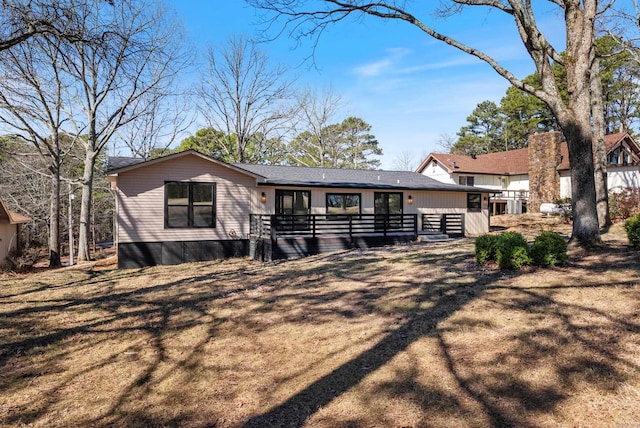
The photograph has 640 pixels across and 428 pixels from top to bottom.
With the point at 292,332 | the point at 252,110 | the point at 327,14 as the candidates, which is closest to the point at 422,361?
the point at 292,332

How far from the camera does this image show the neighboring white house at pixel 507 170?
24.8 metres

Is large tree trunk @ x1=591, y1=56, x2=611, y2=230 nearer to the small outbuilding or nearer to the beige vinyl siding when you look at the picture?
the beige vinyl siding

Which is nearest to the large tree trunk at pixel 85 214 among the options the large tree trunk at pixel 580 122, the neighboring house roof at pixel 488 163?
the large tree trunk at pixel 580 122

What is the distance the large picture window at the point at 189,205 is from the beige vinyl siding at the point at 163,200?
15 centimetres

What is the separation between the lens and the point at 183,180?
12438mm

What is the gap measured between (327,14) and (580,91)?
613 centimetres

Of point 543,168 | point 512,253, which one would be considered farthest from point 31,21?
point 543,168

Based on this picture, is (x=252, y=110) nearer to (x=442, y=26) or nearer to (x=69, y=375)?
(x=442, y=26)

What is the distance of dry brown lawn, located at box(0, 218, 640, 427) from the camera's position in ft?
10.5

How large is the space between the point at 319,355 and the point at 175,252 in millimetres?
9310

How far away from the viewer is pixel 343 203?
50.2 feet

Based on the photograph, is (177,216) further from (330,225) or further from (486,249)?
(486,249)

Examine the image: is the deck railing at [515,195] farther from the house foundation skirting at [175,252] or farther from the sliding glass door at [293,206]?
the house foundation skirting at [175,252]

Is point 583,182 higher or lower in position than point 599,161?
lower
